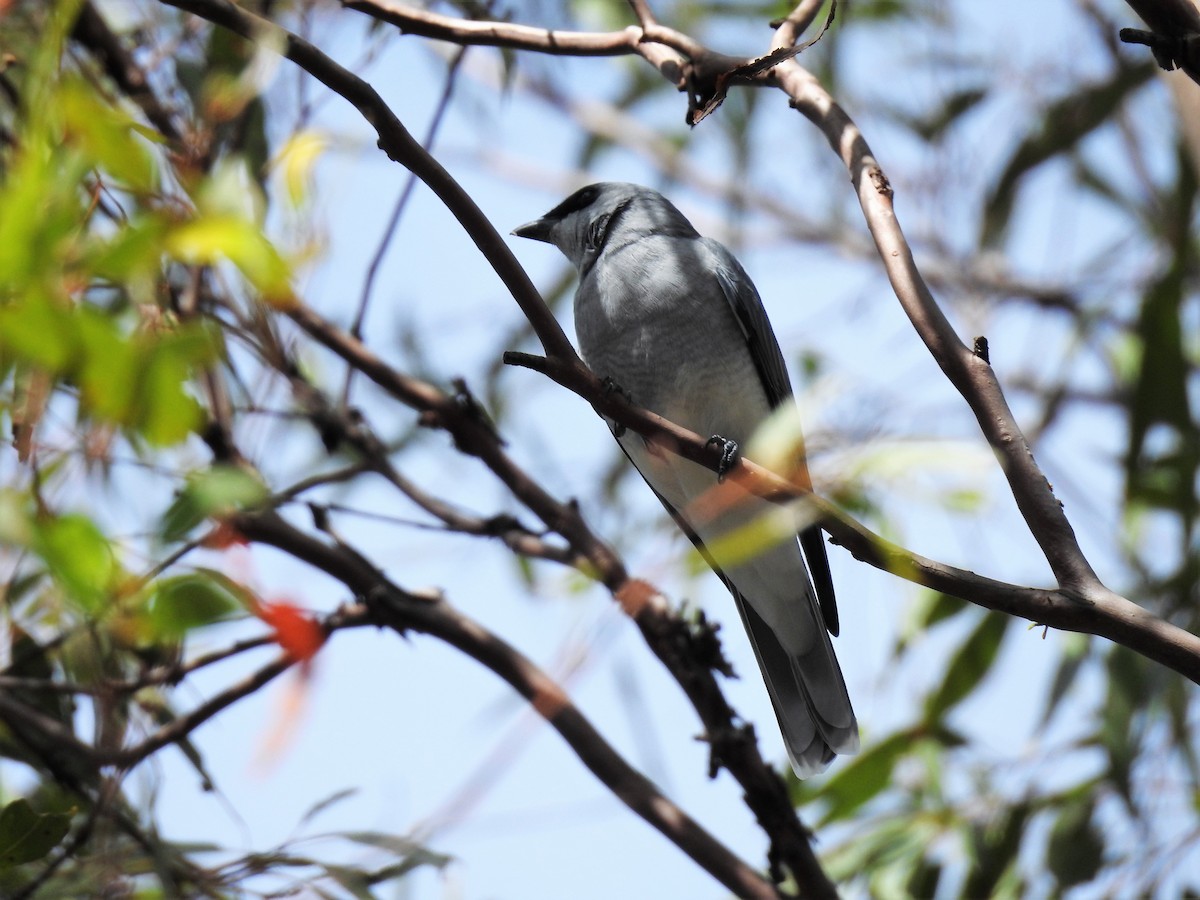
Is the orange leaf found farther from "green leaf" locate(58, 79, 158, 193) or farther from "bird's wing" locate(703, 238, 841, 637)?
"bird's wing" locate(703, 238, 841, 637)

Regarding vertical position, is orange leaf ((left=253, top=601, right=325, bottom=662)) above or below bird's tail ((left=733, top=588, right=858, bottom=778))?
below

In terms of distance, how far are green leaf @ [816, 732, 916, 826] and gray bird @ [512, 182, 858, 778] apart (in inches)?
18.4

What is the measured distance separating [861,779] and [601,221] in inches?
69.5

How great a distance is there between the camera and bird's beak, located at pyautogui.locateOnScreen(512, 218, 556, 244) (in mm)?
4215

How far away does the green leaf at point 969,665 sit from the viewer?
12.4ft

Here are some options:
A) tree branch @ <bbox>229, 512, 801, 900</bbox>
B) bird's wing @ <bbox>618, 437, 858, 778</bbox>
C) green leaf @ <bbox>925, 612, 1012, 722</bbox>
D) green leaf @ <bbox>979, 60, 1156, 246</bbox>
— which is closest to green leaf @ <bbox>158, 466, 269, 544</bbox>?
tree branch @ <bbox>229, 512, 801, 900</bbox>

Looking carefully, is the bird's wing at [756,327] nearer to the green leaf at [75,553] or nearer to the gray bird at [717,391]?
the gray bird at [717,391]

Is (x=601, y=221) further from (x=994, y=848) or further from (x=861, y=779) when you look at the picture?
(x=994, y=848)

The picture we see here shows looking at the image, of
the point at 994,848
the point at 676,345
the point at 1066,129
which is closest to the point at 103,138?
the point at 676,345

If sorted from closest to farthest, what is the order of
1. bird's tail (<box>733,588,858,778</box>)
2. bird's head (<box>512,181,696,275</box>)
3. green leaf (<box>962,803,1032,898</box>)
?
bird's tail (<box>733,588,858,778</box>)
green leaf (<box>962,803,1032,898</box>)
bird's head (<box>512,181,696,275</box>)

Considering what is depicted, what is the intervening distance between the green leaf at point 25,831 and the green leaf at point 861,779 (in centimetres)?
214

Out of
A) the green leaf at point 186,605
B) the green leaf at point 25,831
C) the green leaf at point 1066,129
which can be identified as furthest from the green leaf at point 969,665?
the green leaf at point 186,605

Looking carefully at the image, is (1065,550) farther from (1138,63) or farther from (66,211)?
(1138,63)

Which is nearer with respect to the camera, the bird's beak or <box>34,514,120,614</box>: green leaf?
<box>34,514,120,614</box>: green leaf
